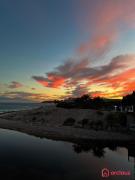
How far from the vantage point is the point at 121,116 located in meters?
50.4

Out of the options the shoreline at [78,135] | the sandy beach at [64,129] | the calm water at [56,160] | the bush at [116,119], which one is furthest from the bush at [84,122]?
the calm water at [56,160]

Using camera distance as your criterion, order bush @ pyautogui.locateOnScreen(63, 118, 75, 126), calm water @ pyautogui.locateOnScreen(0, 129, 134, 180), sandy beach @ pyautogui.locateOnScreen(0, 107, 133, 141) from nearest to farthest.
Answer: calm water @ pyautogui.locateOnScreen(0, 129, 134, 180) → sandy beach @ pyautogui.locateOnScreen(0, 107, 133, 141) → bush @ pyautogui.locateOnScreen(63, 118, 75, 126)

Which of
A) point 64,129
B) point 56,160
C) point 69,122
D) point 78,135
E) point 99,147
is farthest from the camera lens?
point 69,122

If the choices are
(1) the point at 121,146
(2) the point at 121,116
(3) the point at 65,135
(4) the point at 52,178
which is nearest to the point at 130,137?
(1) the point at 121,146

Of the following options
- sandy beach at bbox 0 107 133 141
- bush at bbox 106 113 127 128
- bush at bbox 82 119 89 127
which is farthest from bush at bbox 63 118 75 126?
bush at bbox 106 113 127 128

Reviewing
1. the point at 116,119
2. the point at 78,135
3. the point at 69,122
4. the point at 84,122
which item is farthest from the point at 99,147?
the point at 69,122

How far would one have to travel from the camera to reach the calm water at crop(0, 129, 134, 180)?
22734 mm

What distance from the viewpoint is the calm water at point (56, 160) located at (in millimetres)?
22734

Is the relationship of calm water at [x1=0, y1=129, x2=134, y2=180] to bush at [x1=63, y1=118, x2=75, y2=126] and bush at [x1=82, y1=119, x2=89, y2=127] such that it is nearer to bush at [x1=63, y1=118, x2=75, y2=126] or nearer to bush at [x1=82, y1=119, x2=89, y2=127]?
bush at [x1=82, y1=119, x2=89, y2=127]

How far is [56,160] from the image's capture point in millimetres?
28062

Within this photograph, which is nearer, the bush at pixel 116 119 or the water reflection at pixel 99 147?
the water reflection at pixel 99 147

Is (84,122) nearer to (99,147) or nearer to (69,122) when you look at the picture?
(69,122)

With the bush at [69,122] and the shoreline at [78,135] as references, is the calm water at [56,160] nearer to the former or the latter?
the shoreline at [78,135]

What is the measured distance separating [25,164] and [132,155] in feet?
50.2
